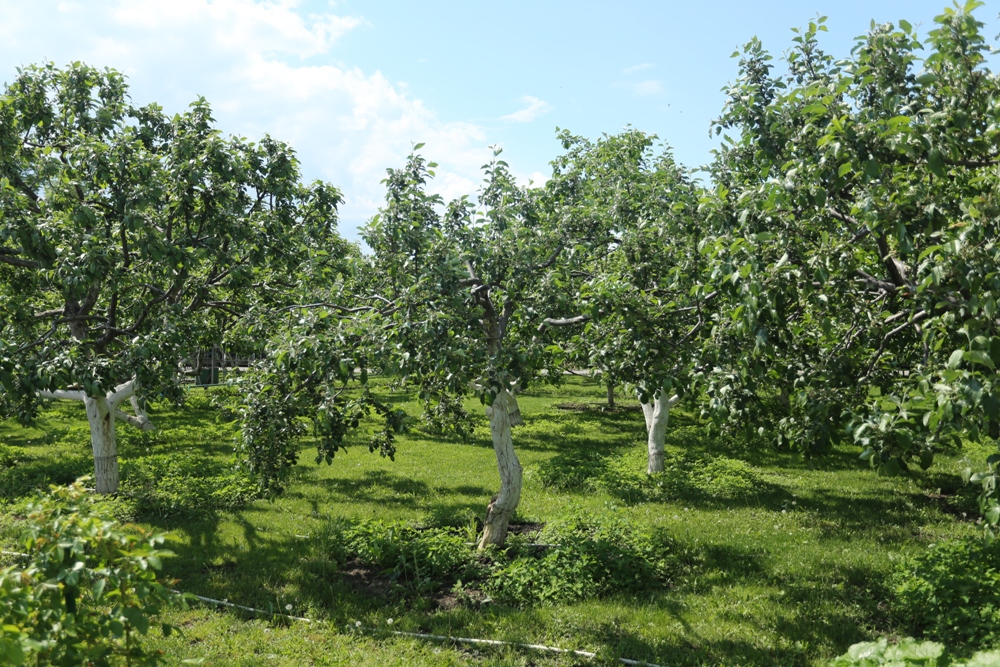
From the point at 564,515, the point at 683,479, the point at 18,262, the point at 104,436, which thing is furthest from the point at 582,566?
the point at 18,262

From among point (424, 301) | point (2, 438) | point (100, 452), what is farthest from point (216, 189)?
point (2, 438)

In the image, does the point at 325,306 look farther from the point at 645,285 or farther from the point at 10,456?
the point at 10,456

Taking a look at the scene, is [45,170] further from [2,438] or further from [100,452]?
[2,438]

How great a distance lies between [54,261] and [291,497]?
6.32 m

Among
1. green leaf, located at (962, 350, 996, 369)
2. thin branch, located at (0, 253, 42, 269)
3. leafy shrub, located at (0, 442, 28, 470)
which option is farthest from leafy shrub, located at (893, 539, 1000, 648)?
leafy shrub, located at (0, 442, 28, 470)

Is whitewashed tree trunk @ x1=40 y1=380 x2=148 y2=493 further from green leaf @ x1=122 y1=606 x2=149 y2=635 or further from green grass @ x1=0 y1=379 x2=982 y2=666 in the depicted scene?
green leaf @ x1=122 y1=606 x2=149 y2=635

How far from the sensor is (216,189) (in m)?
10.1

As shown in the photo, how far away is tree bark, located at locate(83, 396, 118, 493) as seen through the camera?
42.2ft

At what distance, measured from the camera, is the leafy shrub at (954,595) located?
684 centimetres

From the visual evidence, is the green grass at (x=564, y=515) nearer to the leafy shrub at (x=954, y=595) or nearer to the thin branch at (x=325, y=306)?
the leafy shrub at (x=954, y=595)

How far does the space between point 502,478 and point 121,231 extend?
269 inches

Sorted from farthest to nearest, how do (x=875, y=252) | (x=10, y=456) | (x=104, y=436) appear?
(x=10, y=456) < (x=104, y=436) < (x=875, y=252)

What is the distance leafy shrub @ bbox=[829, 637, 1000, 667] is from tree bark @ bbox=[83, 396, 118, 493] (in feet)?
41.1

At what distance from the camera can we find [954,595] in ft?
23.9
